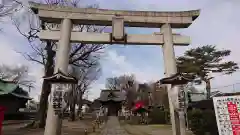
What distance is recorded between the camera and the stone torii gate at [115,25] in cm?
1038

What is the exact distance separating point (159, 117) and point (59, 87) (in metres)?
28.4

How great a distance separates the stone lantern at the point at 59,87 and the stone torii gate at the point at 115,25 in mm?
1110

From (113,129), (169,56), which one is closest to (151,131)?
(113,129)

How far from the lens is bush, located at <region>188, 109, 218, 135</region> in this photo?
15.5 m

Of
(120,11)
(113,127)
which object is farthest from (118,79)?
(120,11)

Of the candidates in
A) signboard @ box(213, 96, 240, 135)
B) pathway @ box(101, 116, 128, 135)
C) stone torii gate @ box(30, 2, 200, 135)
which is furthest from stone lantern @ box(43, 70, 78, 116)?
pathway @ box(101, 116, 128, 135)

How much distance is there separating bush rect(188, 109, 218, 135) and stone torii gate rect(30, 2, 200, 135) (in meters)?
7.39

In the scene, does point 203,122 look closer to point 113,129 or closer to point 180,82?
point 113,129

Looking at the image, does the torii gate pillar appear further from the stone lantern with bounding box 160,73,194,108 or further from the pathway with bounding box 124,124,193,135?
the pathway with bounding box 124,124,193,135

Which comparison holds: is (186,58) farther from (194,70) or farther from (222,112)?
(222,112)

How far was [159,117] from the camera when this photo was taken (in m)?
34.7

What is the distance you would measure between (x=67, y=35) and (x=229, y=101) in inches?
308

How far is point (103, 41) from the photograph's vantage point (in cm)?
1061

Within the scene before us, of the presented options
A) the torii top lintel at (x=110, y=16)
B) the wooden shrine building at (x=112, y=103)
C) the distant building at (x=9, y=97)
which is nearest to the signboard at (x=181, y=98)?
the torii top lintel at (x=110, y=16)
